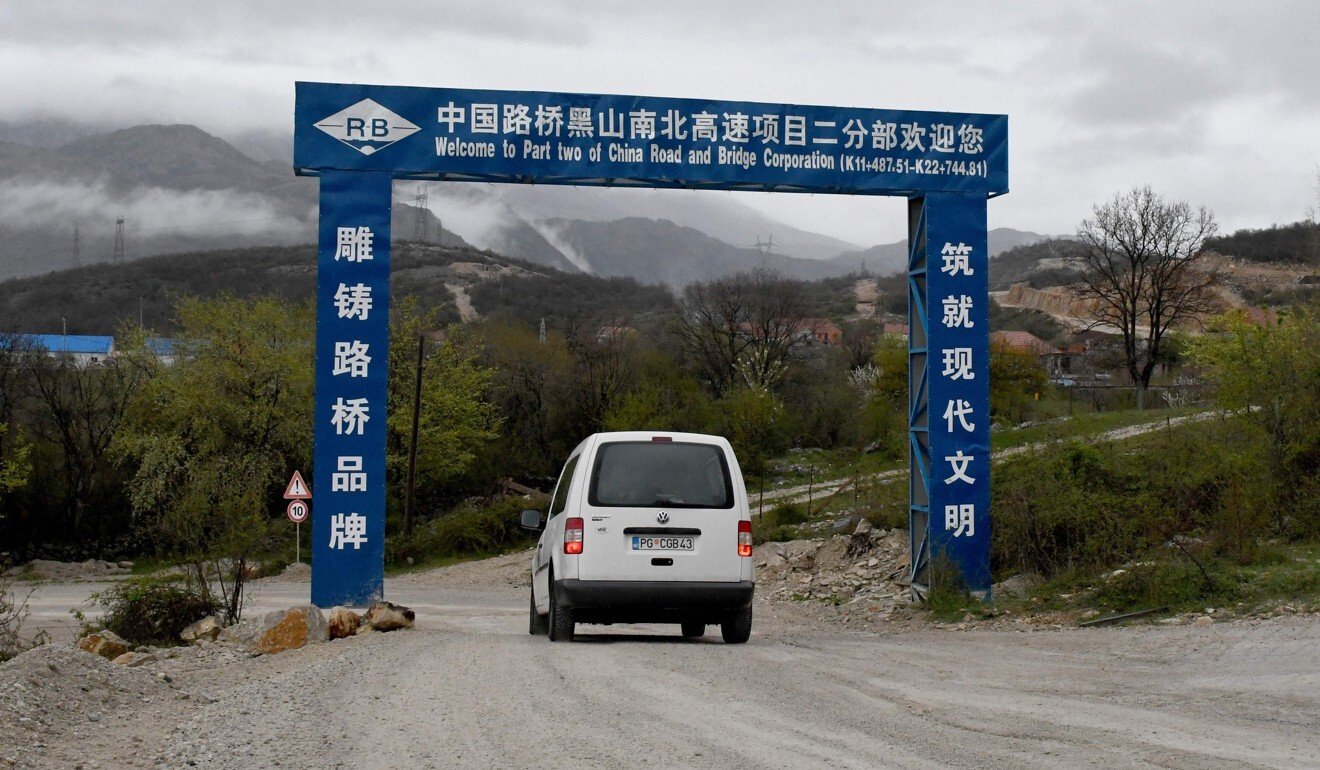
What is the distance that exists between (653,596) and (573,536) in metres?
0.98

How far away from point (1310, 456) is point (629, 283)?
127 metres

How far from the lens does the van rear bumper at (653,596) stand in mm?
12227

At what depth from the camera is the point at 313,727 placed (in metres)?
8.02

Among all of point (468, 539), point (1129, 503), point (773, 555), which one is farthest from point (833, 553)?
point (468, 539)

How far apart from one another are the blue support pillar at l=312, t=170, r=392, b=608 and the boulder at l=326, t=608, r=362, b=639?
1.65 metres

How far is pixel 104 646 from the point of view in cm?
1433

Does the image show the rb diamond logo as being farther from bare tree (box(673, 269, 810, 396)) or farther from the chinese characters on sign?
bare tree (box(673, 269, 810, 396))

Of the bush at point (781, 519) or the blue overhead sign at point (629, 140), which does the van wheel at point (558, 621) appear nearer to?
the blue overhead sign at point (629, 140)

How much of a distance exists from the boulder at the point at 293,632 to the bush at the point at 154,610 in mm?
2787

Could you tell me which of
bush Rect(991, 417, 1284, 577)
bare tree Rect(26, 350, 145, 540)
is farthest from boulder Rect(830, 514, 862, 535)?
bare tree Rect(26, 350, 145, 540)

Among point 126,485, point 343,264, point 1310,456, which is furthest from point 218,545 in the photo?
point 126,485

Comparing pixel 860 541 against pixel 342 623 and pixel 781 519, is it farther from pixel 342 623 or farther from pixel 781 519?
pixel 342 623

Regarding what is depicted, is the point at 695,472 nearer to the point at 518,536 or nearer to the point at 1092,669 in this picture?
the point at 1092,669

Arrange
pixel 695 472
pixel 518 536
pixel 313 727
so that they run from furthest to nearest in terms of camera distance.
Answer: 1. pixel 518 536
2. pixel 695 472
3. pixel 313 727
